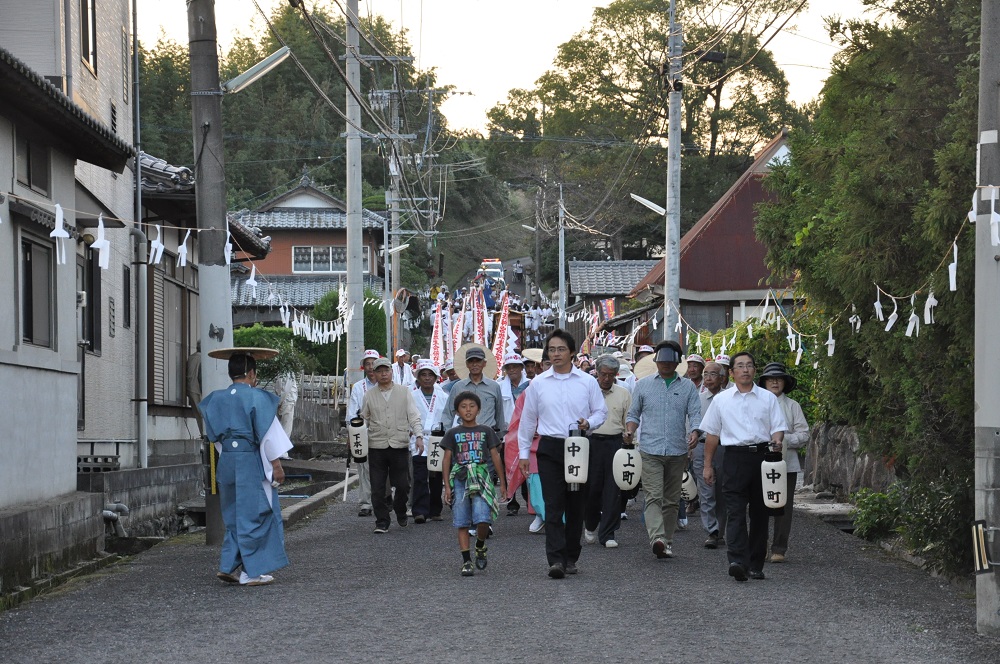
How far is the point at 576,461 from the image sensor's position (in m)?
10.3

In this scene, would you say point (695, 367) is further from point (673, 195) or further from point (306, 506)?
point (673, 195)

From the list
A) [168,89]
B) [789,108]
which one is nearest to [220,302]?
[789,108]

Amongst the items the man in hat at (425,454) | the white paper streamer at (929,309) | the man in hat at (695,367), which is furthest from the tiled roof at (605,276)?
the white paper streamer at (929,309)

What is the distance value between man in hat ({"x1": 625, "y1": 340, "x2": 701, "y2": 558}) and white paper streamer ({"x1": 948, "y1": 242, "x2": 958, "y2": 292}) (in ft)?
10.1

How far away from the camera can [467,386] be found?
14.2 m

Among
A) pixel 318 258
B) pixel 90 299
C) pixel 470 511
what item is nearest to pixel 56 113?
pixel 470 511

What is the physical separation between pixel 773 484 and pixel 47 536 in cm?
595

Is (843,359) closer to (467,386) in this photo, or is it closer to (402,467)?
(467,386)

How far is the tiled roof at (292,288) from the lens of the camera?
47750mm

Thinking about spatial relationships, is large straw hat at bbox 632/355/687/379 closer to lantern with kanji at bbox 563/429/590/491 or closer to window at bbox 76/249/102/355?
lantern with kanji at bbox 563/429/590/491

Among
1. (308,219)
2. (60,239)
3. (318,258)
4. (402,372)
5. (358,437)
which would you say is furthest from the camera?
(318,258)

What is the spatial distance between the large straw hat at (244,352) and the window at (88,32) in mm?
5976

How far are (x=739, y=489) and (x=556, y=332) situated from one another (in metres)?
1.99

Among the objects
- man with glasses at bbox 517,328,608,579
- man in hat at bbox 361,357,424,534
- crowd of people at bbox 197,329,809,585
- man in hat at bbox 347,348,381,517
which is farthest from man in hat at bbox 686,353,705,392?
man with glasses at bbox 517,328,608,579
